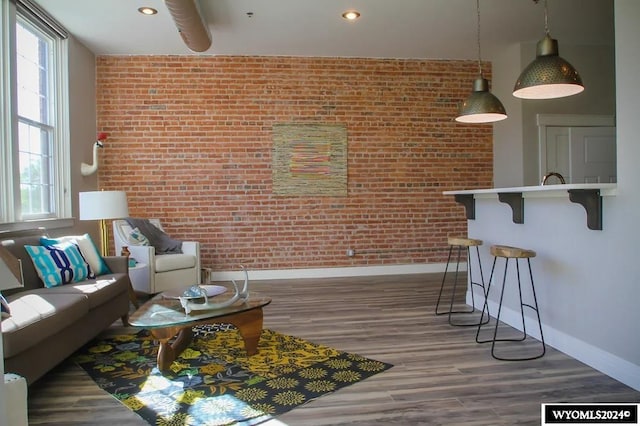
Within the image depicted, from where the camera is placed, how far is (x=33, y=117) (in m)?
4.52

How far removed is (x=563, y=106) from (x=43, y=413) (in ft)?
20.4

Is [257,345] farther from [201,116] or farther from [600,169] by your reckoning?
[600,169]

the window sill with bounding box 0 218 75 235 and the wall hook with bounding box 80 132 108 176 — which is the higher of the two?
the wall hook with bounding box 80 132 108 176

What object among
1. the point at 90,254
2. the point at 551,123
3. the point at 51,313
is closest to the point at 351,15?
the point at 551,123

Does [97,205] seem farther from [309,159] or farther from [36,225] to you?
[309,159]

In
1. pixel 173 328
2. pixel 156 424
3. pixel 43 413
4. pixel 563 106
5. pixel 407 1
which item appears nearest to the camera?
pixel 156 424

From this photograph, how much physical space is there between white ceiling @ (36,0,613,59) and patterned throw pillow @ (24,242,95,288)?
7.87 feet

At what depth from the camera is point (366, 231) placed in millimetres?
6254

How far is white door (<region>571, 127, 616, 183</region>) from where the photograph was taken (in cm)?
587

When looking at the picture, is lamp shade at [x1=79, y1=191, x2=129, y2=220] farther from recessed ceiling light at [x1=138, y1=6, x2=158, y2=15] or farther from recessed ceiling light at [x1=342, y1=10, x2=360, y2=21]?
recessed ceiling light at [x1=342, y1=10, x2=360, y2=21]

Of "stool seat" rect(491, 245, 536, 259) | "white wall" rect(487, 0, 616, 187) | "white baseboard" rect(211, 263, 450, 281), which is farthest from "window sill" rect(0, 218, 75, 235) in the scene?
"white wall" rect(487, 0, 616, 187)

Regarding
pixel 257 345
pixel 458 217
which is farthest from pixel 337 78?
pixel 257 345

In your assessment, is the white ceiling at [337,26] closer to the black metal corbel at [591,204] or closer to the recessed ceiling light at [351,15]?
the recessed ceiling light at [351,15]

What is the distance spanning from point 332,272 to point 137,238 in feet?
8.33
